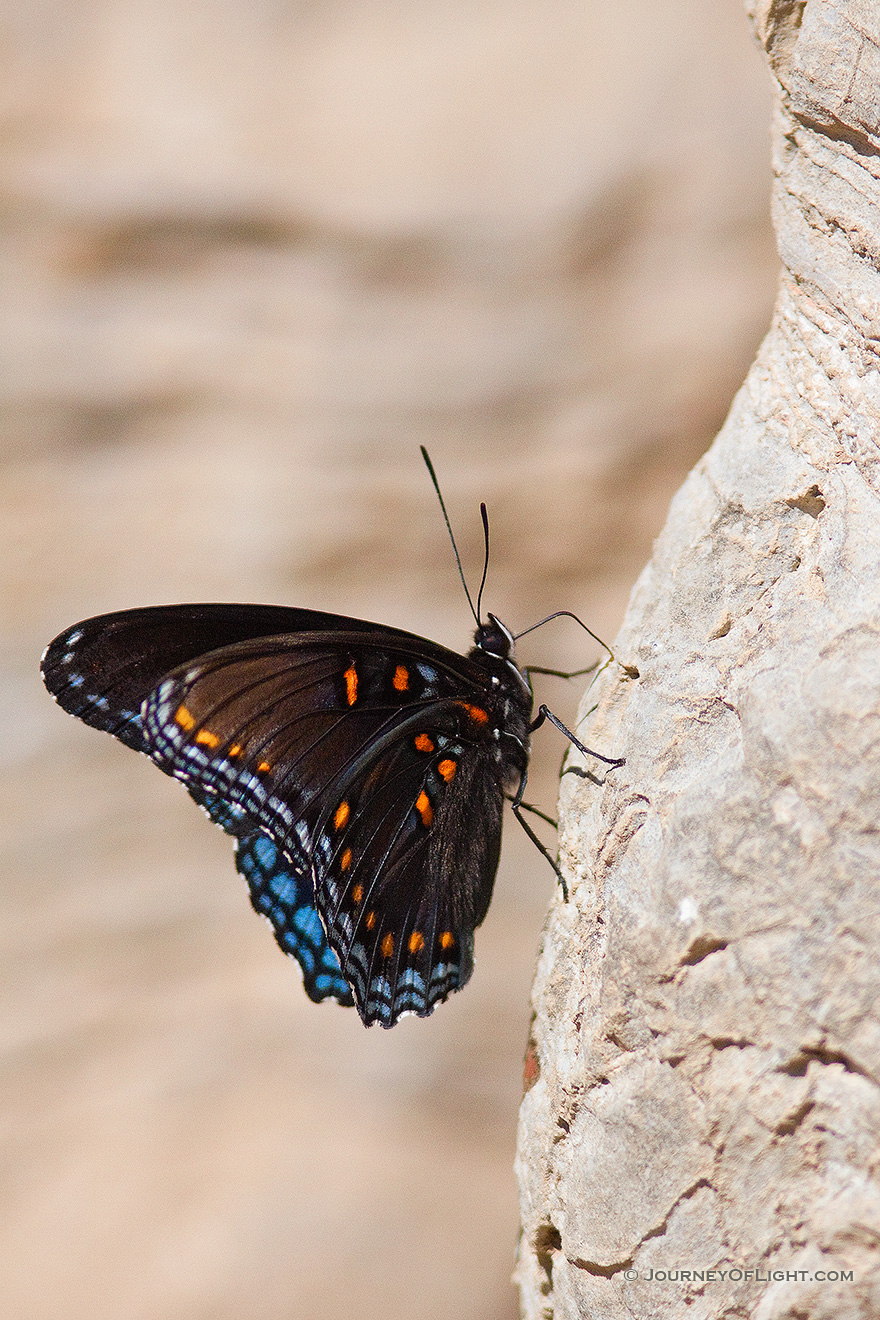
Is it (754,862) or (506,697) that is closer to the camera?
(754,862)

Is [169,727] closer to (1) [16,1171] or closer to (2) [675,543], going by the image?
(2) [675,543]

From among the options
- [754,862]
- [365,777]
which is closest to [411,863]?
[365,777]

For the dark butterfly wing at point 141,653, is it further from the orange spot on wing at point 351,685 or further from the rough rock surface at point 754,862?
the rough rock surface at point 754,862

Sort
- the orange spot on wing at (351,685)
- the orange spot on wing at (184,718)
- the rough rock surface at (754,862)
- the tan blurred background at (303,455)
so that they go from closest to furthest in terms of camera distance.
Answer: the rough rock surface at (754,862) < the orange spot on wing at (184,718) < the orange spot on wing at (351,685) < the tan blurred background at (303,455)

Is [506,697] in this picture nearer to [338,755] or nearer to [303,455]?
[338,755]

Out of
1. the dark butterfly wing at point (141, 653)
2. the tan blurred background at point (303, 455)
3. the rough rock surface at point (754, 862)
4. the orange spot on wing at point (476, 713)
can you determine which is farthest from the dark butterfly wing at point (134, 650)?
the tan blurred background at point (303, 455)

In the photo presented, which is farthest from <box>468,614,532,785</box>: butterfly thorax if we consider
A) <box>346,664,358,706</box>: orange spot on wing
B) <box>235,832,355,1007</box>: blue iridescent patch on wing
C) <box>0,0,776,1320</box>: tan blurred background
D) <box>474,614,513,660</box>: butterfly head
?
<box>0,0,776,1320</box>: tan blurred background

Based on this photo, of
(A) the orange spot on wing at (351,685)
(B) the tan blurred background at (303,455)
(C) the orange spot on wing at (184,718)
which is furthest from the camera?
(B) the tan blurred background at (303,455)
